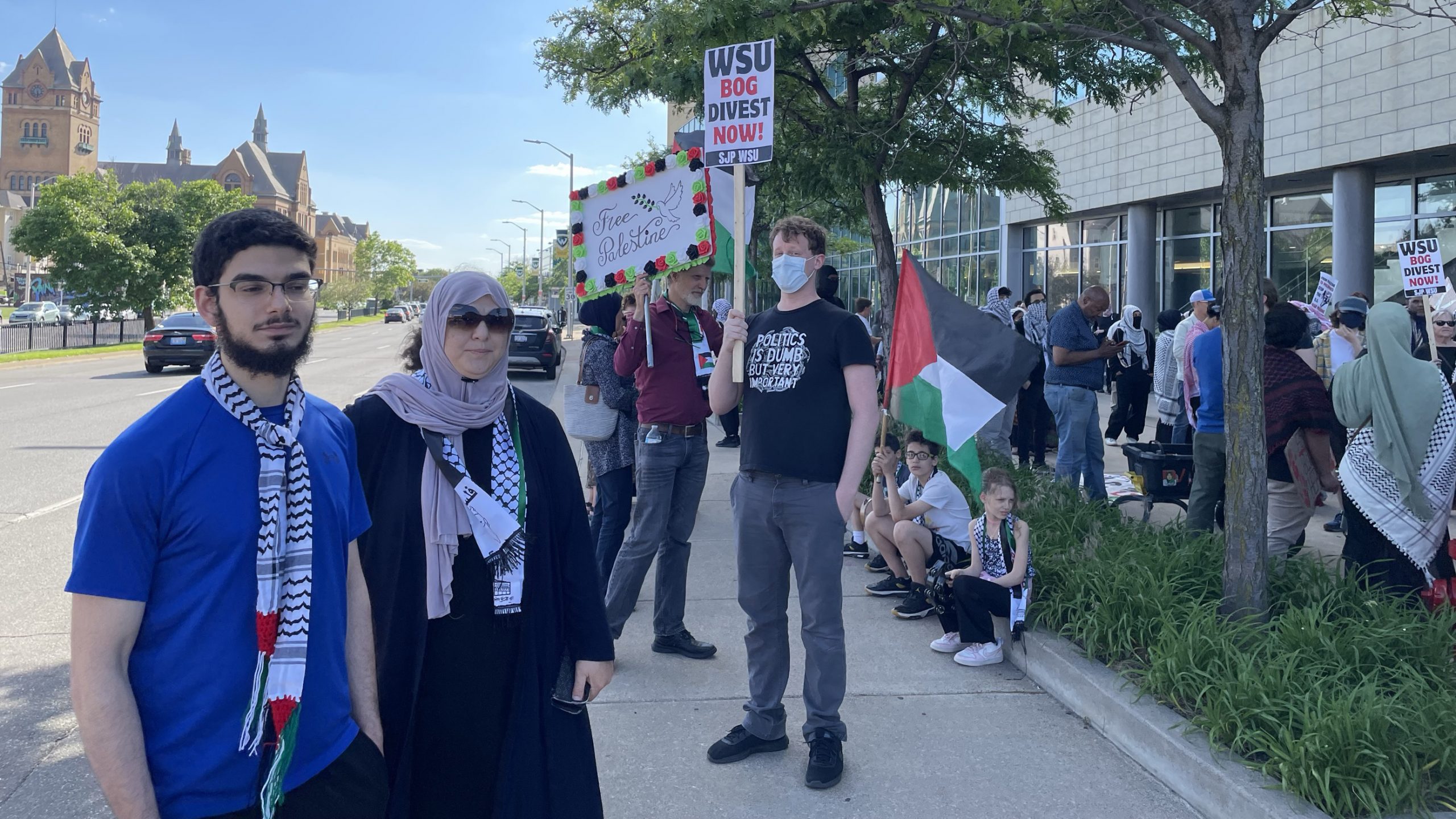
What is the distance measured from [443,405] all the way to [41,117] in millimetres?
160355

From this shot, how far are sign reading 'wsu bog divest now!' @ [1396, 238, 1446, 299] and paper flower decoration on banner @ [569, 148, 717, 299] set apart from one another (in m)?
6.61

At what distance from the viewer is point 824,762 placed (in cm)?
413

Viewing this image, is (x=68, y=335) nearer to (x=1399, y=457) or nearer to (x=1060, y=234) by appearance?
(x=1060, y=234)

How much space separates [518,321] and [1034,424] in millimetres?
15588

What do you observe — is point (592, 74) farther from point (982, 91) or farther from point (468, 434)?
point (468, 434)

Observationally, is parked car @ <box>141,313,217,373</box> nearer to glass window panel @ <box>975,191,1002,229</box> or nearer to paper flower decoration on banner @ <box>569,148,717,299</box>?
glass window panel @ <box>975,191,1002,229</box>

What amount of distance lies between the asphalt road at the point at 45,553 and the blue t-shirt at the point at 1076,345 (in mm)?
5662

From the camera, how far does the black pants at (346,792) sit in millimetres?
2090

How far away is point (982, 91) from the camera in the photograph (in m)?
11.6

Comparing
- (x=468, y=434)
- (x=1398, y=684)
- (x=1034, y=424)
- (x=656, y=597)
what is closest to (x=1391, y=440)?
(x=1398, y=684)

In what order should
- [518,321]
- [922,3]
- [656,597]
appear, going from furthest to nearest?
[518,321], [922,3], [656,597]

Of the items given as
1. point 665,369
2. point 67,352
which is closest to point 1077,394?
point 665,369

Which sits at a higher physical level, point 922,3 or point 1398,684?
point 922,3

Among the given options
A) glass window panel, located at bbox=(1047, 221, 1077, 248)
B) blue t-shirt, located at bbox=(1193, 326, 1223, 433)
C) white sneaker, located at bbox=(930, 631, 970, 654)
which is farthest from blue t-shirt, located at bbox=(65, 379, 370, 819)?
glass window panel, located at bbox=(1047, 221, 1077, 248)
